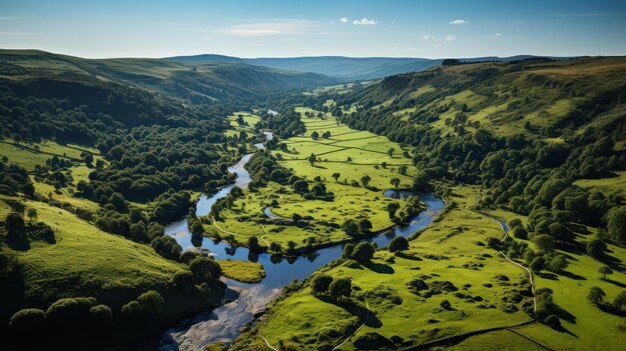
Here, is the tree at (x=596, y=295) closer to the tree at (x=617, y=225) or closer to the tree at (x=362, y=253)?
the tree at (x=617, y=225)

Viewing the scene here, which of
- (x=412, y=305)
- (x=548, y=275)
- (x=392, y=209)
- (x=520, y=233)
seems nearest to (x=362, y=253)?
(x=412, y=305)

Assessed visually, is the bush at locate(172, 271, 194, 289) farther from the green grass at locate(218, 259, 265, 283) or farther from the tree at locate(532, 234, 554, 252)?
the tree at locate(532, 234, 554, 252)

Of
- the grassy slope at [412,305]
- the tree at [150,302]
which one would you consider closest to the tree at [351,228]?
the grassy slope at [412,305]

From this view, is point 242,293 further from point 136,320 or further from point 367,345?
point 367,345

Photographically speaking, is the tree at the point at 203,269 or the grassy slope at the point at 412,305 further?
the tree at the point at 203,269

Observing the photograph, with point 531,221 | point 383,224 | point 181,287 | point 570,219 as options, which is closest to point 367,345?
point 181,287

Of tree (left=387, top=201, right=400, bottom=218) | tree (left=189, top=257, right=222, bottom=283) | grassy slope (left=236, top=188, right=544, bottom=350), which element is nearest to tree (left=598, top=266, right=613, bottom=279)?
grassy slope (left=236, top=188, right=544, bottom=350)
